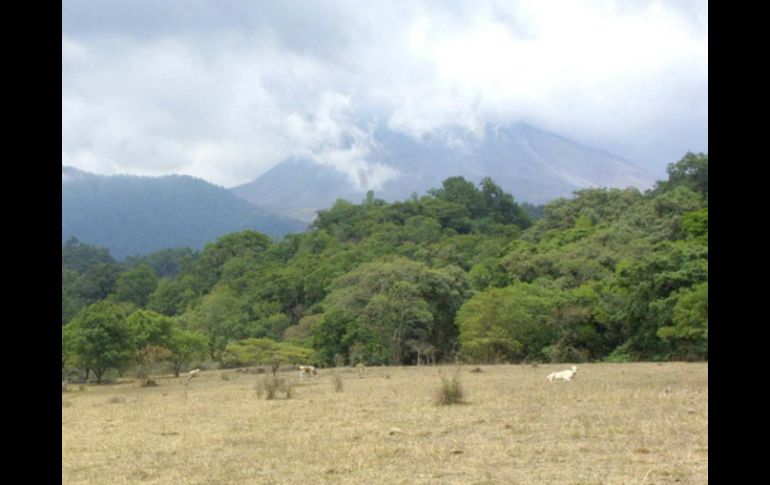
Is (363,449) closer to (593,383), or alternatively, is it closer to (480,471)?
(480,471)

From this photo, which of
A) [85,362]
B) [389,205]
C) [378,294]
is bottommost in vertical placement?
[85,362]

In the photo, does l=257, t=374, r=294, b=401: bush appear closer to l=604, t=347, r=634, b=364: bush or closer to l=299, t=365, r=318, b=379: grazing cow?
l=299, t=365, r=318, b=379: grazing cow

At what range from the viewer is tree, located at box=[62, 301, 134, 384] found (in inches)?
1125

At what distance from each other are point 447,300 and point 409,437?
2755cm

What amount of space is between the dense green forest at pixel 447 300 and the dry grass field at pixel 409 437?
417 inches

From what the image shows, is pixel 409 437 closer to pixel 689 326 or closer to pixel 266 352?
pixel 689 326

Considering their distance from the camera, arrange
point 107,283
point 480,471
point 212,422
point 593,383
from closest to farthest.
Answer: point 480,471 < point 212,422 < point 593,383 < point 107,283

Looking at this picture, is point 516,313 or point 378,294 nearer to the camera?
point 516,313

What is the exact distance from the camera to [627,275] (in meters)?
32.7

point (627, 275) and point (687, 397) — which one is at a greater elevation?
point (627, 275)

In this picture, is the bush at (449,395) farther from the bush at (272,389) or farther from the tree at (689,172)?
the tree at (689,172)

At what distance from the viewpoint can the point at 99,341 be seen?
1126 inches
